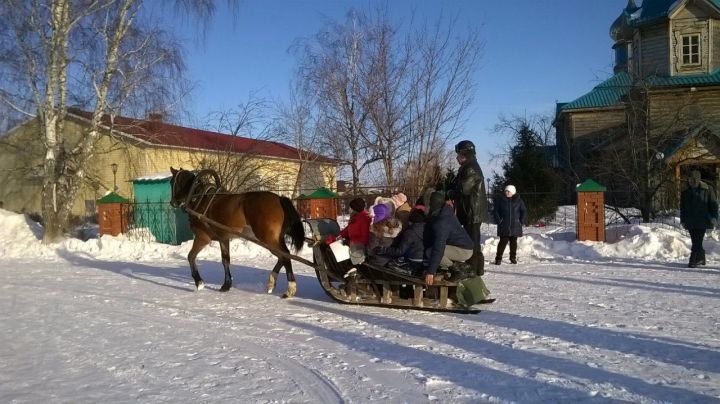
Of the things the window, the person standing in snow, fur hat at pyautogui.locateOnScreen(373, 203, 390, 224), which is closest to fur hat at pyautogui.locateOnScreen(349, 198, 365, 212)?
fur hat at pyautogui.locateOnScreen(373, 203, 390, 224)

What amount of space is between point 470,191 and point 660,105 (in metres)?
17.0

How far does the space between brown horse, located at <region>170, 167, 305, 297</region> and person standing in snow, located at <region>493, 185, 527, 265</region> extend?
517cm

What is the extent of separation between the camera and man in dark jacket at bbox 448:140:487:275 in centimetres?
Result: 770

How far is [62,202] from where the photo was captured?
20.0 meters

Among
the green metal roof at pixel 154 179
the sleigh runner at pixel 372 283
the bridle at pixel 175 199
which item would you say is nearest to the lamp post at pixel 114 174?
the green metal roof at pixel 154 179

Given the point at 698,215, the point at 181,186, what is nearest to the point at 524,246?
the point at 698,215

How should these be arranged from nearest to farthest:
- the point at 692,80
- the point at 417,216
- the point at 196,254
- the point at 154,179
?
the point at 417,216, the point at 196,254, the point at 154,179, the point at 692,80

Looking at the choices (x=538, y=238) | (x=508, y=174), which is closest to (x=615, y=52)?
(x=508, y=174)

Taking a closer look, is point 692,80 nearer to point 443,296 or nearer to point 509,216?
point 509,216

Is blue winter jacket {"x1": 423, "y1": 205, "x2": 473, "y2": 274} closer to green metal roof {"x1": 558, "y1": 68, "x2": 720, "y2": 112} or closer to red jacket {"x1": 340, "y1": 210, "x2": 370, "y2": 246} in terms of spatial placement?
red jacket {"x1": 340, "y1": 210, "x2": 370, "y2": 246}

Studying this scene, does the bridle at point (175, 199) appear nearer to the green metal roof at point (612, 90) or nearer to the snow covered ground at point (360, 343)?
the snow covered ground at point (360, 343)

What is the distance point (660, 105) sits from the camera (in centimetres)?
2125

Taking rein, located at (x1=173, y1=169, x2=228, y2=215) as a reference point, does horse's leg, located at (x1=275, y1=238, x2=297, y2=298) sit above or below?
below

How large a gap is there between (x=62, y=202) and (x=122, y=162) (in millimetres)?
12697
